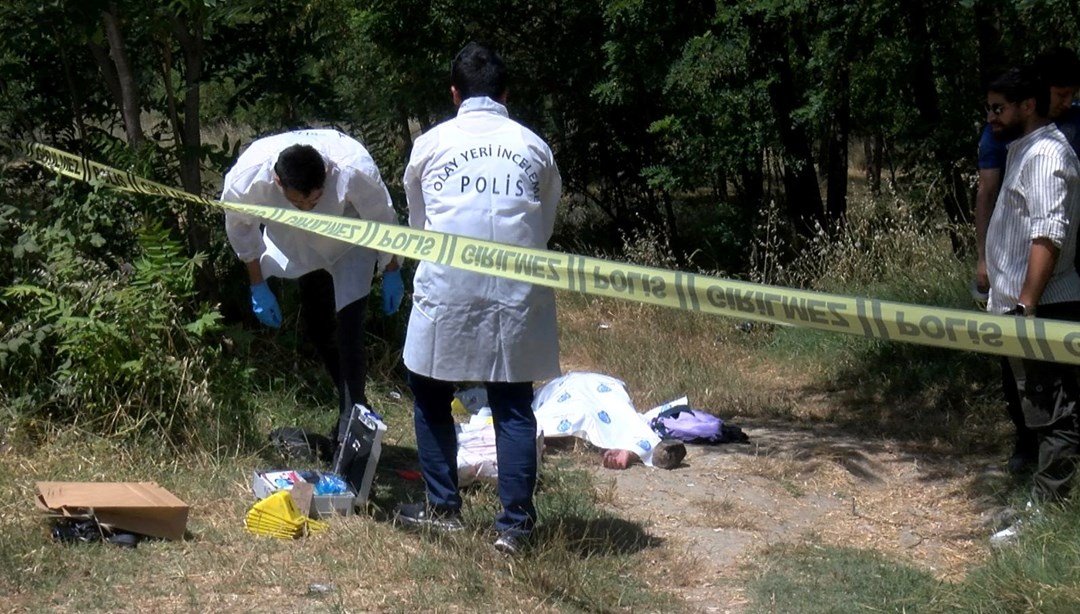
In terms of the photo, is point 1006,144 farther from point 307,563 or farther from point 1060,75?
point 307,563

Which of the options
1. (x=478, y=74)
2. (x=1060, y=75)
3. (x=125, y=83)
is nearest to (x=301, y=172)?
(x=478, y=74)

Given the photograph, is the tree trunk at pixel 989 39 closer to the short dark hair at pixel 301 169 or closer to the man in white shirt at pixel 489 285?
the man in white shirt at pixel 489 285

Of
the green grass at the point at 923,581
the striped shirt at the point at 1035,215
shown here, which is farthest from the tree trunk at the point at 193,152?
the striped shirt at the point at 1035,215

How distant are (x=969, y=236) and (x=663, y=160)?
3766 mm

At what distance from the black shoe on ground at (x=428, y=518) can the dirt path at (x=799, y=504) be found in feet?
2.60

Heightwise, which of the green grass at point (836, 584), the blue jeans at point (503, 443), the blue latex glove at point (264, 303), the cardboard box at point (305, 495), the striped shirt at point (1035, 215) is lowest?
the green grass at point (836, 584)

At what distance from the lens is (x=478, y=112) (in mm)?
4703

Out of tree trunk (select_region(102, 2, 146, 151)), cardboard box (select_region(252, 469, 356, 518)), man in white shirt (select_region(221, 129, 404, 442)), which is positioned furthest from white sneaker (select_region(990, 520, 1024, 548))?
tree trunk (select_region(102, 2, 146, 151))

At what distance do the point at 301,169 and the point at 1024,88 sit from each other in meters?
2.86

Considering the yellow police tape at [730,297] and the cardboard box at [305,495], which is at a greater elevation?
the yellow police tape at [730,297]

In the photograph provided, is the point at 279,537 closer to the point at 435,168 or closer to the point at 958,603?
the point at 435,168

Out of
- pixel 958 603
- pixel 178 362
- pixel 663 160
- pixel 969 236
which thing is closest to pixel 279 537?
pixel 178 362

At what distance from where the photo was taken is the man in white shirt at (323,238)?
220 inches

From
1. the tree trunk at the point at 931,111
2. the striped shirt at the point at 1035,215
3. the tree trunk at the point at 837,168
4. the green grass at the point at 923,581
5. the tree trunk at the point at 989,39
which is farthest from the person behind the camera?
the tree trunk at the point at 837,168
